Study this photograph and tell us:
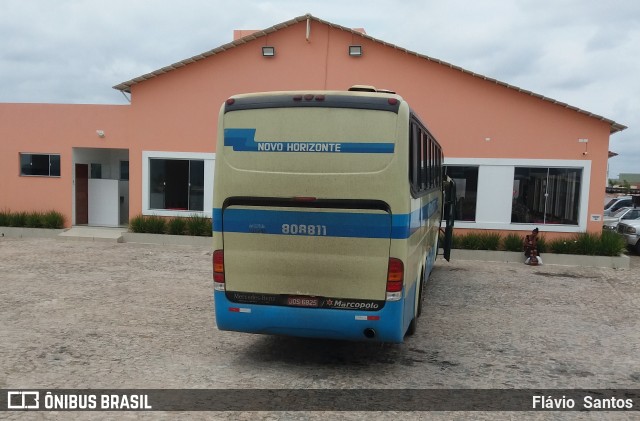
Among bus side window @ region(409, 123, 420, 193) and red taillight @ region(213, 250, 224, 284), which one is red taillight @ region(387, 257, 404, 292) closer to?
bus side window @ region(409, 123, 420, 193)

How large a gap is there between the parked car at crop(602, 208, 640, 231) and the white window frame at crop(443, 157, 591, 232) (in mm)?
3803

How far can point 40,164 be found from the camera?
19.4 metres

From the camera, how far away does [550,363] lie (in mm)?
6996

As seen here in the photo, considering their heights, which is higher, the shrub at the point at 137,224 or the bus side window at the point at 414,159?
the bus side window at the point at 414,159

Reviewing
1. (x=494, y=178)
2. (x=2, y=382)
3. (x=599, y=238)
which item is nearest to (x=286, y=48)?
(x=494, y=178)

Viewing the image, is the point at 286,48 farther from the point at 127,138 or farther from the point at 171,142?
the point at 127,138

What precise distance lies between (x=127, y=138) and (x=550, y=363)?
640 inches

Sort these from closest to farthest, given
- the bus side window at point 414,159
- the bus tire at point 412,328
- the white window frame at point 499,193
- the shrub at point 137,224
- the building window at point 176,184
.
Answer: the bus side window at point 414,159, the bus tire at point 412,328, the white window frame at point 499,193, the shrub at point 137,224, the building window at point 176,184

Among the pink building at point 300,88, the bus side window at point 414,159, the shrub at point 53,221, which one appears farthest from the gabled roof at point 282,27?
the bus side window at point 414,159

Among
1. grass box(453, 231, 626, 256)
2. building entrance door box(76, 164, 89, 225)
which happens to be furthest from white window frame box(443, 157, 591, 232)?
building entrance door box(76, 164, 89, 225)

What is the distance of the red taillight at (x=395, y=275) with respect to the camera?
235 inches

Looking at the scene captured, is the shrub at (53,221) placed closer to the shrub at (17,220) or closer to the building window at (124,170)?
the shrub at (17,220)

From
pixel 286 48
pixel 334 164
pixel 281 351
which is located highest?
pixel 286 48

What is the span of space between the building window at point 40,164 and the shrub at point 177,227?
16.1 feet
